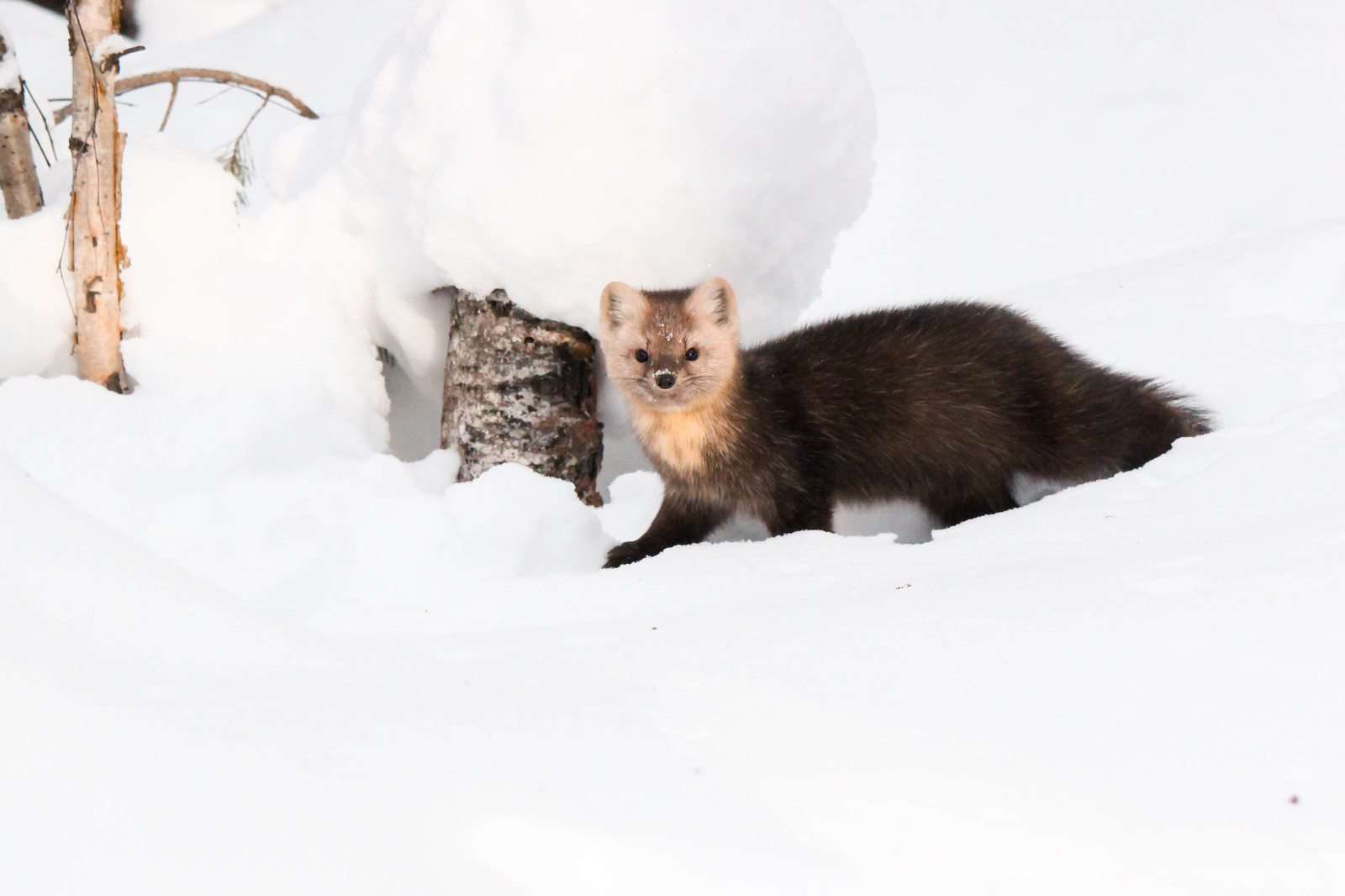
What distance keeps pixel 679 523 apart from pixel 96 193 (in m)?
A: 2.23

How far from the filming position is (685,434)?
400 centimetres

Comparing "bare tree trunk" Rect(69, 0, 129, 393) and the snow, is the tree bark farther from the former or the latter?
"bare tree trunk" Rect(69, 0, 129, 393)

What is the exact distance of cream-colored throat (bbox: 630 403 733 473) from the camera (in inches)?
156

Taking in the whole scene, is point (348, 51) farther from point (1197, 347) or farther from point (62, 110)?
point (1197, 347)

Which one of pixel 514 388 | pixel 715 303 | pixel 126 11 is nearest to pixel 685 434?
pixel 715 303

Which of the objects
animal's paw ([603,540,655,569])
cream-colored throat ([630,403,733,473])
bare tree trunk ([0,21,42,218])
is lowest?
animal's paw ([603,540,655,569])

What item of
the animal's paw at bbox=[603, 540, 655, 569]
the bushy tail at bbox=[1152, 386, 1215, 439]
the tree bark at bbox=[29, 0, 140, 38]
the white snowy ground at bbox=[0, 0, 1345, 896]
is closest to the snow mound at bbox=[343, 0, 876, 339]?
the white snowy ground at bbox=[0, 0, 1345, 896]

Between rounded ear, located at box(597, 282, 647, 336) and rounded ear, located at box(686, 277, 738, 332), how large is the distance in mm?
174

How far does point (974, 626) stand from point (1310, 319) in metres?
3.57

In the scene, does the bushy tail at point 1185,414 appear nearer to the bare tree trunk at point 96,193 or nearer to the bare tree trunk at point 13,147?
the bare tree trunk at point 96,193

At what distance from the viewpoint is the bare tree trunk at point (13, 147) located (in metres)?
4.03

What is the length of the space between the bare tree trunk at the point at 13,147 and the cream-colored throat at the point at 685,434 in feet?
7.32

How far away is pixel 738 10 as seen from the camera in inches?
162

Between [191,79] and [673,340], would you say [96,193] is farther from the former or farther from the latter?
[673,340]
